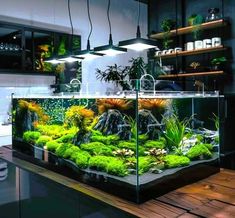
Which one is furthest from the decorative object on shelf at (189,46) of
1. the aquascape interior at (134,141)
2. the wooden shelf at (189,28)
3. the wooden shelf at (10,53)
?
the aquascape interior at (134,141)

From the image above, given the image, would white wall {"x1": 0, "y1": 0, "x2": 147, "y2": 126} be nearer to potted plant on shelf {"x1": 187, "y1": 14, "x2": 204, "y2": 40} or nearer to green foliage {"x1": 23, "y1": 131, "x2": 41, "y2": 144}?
potted plant on shelf {"x1": 187, "y1": 14, "x2": 204, "y2": 40}

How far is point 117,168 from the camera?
144 centimetres

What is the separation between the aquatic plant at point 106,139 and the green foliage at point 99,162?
3.5 inches

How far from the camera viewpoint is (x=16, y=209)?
2.28 metres

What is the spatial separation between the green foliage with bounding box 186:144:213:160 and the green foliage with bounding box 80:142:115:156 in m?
0.47

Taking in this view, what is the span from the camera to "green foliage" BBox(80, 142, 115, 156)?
1553mm

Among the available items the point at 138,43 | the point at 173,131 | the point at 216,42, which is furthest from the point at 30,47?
the point at 173,131

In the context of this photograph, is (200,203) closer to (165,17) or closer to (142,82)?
(142,82)

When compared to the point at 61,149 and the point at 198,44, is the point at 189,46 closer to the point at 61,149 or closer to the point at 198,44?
the point at 198,44

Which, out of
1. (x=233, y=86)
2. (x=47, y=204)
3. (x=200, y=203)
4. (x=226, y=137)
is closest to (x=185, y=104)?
(x=200, y=203)

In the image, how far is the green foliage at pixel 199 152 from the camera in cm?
169

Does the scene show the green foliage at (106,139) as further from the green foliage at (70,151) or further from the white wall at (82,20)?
the white wall at (82,20)

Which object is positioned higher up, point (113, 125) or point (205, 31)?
point (205, 31)

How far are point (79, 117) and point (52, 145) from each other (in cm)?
41
